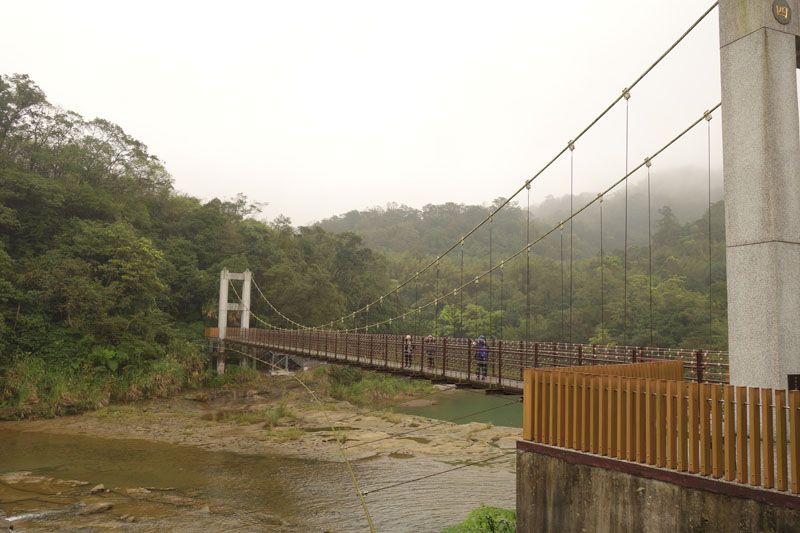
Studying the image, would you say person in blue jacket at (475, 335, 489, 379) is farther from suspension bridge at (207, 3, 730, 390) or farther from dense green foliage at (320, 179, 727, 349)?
dense green foliage at (320, 179, 727, 349)

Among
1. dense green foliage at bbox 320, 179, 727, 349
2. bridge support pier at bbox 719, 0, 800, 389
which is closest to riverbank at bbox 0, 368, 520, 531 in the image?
dense green foliage at bbox 320, 179, 727, 349

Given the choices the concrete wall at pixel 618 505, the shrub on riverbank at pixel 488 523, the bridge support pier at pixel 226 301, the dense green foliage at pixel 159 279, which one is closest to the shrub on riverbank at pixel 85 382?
the dense green foliage at pixel 159 279

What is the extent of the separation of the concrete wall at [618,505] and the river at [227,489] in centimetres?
502

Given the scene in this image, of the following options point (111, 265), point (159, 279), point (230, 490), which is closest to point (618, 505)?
point (230, 490)

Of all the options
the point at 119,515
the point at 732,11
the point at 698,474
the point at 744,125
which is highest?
the point at 732,11

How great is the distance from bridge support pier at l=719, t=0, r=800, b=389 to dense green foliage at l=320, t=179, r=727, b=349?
911 centimetres

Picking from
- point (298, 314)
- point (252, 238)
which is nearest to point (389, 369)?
point (298, 314)

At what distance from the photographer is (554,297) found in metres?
47.6

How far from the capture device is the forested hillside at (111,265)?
22422 mm

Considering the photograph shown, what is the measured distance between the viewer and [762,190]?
19.8 feet

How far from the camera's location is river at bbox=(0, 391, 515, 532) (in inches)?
417

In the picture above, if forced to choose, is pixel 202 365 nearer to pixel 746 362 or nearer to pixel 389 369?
→ pixel 389 369

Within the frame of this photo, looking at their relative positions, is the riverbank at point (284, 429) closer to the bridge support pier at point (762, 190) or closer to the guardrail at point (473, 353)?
the guardrail at point (473, 353)

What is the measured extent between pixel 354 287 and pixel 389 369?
25908mm
